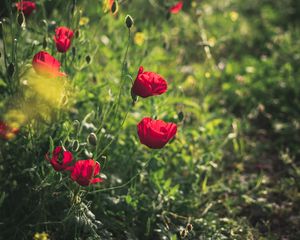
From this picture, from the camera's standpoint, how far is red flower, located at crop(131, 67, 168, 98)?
1894mm

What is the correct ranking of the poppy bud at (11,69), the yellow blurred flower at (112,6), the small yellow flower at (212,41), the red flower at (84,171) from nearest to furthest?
the red flower at (84,171), the poppy bud at (11,69), the yellow blurred flower at (112,6), the small yellow flower at (212,41)

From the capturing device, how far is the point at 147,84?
1891 mm

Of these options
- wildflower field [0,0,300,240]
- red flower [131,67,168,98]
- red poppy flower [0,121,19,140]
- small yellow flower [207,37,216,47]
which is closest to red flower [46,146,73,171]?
wildflower field [0,0,300,240]

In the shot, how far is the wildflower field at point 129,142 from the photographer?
2055 mm

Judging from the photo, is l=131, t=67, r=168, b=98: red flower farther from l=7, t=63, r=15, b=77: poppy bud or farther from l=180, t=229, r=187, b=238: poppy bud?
l=180, t=229, r=187, b=238: poppy bud

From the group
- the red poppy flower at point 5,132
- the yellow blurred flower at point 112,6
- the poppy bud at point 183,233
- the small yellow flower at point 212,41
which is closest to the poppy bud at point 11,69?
the red poppy flower at point 5,132

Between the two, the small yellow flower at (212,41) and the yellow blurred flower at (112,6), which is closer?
the yellow blurred flower at (112,6)

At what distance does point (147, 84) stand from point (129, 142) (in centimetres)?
78

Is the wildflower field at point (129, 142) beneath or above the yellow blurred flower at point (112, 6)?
beneath

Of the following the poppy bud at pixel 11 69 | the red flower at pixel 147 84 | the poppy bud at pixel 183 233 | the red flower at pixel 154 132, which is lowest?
the poppy bud at pixel 183 233

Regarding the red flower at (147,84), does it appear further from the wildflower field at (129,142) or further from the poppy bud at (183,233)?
the poppy bud at (183,233)

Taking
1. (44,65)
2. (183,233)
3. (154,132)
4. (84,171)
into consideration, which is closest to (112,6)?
(44,65)

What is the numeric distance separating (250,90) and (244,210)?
1.21 m

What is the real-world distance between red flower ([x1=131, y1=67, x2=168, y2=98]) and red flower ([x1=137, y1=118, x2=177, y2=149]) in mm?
109
